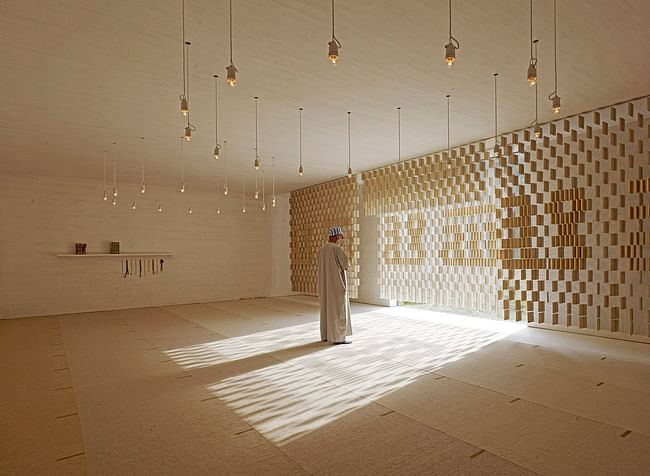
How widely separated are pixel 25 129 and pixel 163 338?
382cm

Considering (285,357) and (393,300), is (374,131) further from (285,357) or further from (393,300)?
(393,300)

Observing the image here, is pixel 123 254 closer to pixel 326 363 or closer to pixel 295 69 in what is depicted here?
pixel 326 363

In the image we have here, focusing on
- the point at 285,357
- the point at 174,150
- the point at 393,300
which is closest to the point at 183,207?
the point at 174,150

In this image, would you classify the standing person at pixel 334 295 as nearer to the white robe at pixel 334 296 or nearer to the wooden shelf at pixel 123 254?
the white robe at pixel 334 296

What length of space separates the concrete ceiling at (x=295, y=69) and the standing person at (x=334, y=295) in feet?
6.63

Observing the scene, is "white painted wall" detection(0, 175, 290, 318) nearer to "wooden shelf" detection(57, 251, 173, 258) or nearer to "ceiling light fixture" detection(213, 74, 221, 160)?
"wooden shelf" detection(57, 251, 173, 258)

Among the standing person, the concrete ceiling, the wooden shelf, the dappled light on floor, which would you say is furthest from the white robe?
the wooden shelf

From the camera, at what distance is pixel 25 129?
618 cm

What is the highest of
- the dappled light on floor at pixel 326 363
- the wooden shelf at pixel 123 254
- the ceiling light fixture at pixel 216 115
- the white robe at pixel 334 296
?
the ceiling light fixture at pixel 216 115

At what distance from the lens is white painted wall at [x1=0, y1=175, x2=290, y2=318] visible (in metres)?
9.33

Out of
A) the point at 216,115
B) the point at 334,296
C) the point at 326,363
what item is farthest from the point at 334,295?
the point at 216,115

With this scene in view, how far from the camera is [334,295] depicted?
19.6 ft

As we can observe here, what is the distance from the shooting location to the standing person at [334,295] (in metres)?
5.87

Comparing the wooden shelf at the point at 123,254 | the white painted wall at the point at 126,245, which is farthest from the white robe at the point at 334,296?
the white painted wall at the point at 126,245
